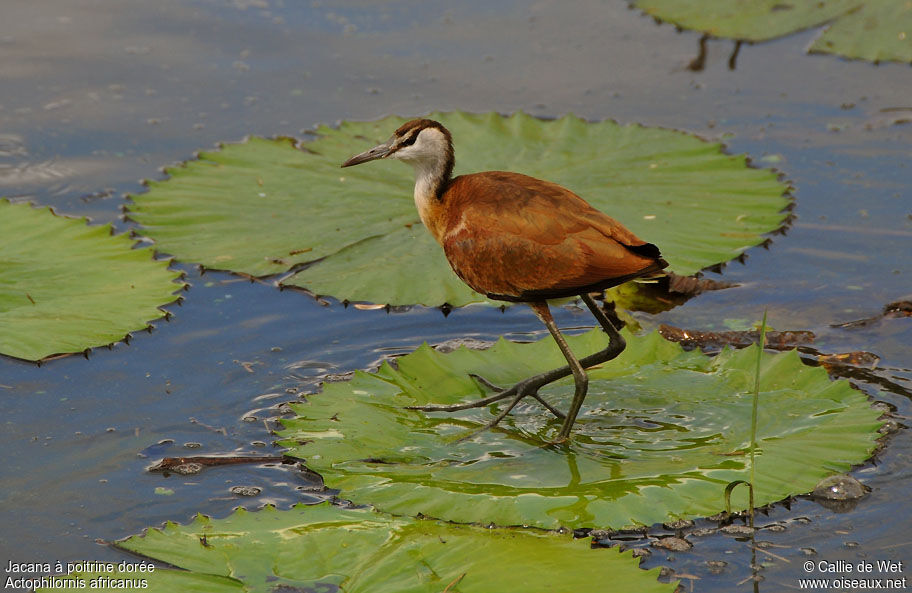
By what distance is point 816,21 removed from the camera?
9.02 m

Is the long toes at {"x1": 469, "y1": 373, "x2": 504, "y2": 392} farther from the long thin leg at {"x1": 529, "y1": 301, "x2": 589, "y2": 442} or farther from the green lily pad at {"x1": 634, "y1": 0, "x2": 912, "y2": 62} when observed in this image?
the green lily pad at {"x1": 634, "y1": 0, "x2": 912, "y2": 62}

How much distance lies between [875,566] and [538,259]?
1740 mm

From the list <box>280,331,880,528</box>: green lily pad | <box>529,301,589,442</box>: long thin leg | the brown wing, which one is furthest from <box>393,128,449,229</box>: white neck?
<box>529,301,589,442</box>: long thin leg

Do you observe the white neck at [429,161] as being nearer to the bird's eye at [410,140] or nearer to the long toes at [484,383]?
the bird's eye at [410,140]

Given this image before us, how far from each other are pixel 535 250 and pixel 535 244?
26 millimetres

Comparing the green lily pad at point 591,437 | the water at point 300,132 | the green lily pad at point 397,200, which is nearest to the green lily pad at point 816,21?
the water at point 300,132

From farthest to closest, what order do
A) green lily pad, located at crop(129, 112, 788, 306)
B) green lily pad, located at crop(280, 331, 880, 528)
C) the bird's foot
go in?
green lily pad, located at crop(129, 112, 788, 306) < the bird's foot < green lily pad, located at crop(280, 331, 880, 528)

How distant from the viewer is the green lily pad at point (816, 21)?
871 cm

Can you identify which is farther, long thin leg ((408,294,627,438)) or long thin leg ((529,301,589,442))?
long thin leg ((408,294,627,438))

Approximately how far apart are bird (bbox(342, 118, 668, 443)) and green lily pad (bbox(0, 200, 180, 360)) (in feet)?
5.70

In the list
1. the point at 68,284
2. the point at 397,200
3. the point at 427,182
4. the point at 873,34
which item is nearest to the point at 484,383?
the point at 427,182

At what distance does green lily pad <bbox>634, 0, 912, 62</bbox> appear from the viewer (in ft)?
28.6

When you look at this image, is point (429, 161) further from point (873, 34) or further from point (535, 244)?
point (873, 34)

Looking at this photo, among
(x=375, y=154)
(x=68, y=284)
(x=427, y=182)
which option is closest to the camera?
(x=427, y=182)
